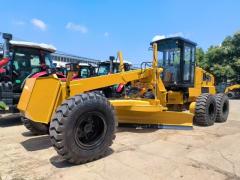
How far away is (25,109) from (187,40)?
5.54 m

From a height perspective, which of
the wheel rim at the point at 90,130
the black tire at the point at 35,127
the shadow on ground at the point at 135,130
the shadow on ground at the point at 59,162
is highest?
the wheel rim at the point at 90,130

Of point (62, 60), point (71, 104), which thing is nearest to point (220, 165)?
point (71, 104)

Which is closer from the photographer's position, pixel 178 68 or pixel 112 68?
pixel 178 68

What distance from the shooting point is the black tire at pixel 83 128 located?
13.0 feet

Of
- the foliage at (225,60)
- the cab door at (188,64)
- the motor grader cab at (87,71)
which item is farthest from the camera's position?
the foliage at (225,60)

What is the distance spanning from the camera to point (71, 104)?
4.10 metres

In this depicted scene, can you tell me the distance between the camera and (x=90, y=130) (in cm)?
452

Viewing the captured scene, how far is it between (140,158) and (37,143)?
88.8 inches

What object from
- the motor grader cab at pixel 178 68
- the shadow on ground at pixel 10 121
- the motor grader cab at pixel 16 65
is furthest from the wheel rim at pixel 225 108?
the shadow on ground at pixel 10 121

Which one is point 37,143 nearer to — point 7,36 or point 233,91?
point 7,36

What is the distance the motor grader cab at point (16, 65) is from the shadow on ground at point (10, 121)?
0.43 meters

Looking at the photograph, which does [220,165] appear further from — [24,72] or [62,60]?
[62,60]

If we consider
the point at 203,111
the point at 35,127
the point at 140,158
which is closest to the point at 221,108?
the point at 203,111

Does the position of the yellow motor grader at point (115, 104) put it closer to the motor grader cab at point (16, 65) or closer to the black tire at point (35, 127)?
the black tire at point (35, 127)
